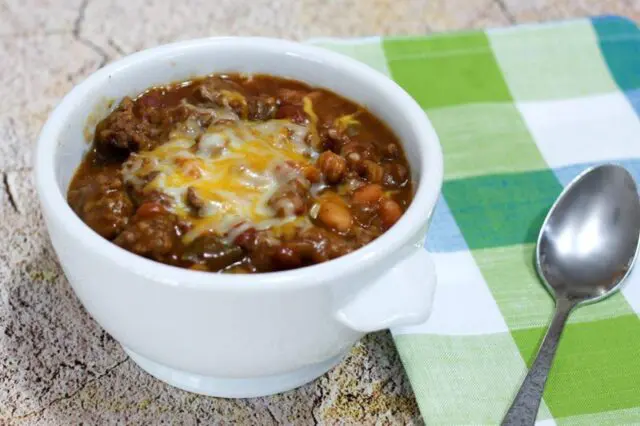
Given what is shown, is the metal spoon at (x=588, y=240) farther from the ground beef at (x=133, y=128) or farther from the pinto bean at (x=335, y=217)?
the ground beef at (x=133, y=128)


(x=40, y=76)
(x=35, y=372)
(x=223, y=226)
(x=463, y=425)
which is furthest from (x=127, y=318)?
A: (x=40, y=76)

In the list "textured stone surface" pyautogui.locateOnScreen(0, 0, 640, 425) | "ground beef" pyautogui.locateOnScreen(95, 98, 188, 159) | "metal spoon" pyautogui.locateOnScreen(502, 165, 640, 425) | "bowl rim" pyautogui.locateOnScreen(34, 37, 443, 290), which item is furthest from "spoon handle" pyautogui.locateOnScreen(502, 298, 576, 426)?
"ground beef" pyautogui.locateOnScreen(95, 98, 188, 159)

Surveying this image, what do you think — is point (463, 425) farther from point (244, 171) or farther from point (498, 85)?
point (498, 85)

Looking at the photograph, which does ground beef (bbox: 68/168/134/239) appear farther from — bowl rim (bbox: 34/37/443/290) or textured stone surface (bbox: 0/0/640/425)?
textured stone surface (bbox: 0/0/640/425)

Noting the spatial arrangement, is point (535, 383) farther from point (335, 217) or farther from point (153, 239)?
point (153, 239)

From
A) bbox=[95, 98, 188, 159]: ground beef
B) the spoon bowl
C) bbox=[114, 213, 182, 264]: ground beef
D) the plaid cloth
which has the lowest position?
the plaid cloth

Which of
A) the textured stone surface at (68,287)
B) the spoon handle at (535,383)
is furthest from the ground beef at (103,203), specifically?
the spoon handle at (535,383)
